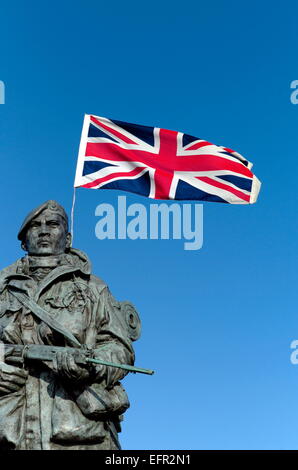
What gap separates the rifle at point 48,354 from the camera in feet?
65.1

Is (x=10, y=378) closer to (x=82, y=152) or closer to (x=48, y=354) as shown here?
(x=48, y=354)

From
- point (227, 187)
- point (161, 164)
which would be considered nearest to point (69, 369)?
point (161, 164)

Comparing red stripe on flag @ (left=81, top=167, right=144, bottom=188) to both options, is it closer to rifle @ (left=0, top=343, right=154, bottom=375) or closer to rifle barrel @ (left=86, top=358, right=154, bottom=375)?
rifle @ (left=0, top=343, right=154, bottom=375)

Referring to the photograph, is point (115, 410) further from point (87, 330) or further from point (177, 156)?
point (177, 156)

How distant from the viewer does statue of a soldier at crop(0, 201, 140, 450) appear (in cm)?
1994

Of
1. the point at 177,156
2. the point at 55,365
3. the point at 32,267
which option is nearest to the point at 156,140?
the point at 177,156

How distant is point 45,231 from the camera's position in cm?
2228

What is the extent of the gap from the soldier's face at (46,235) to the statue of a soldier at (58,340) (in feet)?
0.07

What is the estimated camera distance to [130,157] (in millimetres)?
25109

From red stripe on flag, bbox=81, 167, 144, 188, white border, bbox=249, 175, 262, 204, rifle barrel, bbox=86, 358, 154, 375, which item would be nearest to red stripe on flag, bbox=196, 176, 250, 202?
white border, bbox=249, 175, 262, 204

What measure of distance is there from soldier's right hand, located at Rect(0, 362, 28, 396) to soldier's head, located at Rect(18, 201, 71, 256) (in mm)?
2836

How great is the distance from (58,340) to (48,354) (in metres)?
0.58

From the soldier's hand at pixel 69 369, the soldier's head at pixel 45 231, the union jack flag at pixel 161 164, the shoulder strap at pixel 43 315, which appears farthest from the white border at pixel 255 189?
the soldier's hand at pixel 69 369

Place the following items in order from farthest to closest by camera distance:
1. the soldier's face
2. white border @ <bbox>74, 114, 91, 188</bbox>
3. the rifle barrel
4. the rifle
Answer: white border @ <bbox>74, 114, 91, 188</bbox>, the soldier's face, the rifle, the rifle barrel
